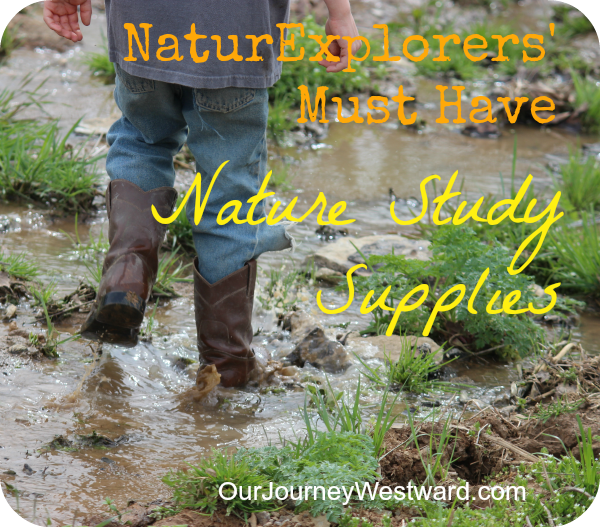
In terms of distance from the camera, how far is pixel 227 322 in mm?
2262

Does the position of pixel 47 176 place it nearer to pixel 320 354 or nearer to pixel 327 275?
pixel 327 275

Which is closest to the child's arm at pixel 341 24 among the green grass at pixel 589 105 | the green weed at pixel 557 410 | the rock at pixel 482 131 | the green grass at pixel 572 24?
the green weed at pixel 557 410

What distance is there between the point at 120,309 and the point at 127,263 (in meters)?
0.16

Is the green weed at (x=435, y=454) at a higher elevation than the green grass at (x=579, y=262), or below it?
higher

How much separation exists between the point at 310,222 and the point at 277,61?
5.77 ft

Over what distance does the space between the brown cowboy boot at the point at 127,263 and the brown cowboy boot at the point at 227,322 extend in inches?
7.4

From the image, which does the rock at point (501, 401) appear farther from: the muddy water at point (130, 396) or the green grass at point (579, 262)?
the green grass at point (579, 262)

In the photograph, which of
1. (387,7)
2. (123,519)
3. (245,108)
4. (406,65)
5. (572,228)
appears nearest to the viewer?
(123,519)

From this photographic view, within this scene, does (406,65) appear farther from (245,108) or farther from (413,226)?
(245,108)

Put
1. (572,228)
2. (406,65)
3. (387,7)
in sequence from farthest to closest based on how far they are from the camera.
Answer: (387,7) → (406,65) → (572,228)

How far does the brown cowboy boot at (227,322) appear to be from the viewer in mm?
2238

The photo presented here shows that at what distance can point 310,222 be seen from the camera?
12.7 ft

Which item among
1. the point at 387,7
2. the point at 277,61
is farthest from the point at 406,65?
the point at 277,61

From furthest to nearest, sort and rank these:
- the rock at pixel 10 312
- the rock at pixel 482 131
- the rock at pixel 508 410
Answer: the rock at pixel 482 131
the rock at pixel 10 312
the rock at pixel 508 410
